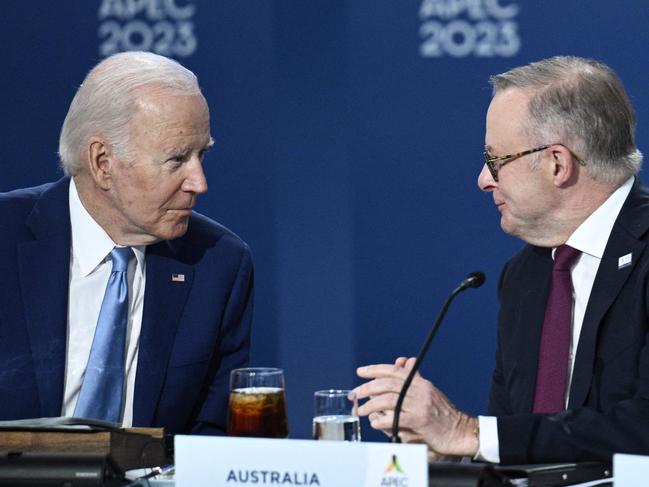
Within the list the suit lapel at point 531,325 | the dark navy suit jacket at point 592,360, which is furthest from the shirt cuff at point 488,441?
the suit lapel at point 531,325

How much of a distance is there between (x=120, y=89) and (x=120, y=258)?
389mm

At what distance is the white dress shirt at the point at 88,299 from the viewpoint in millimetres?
2545

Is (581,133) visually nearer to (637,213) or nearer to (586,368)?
(637,213)

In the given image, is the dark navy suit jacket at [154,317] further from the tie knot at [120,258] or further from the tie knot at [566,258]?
the tie knot at [566,258]

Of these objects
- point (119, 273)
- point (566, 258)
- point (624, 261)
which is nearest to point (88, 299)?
point (119, 273)

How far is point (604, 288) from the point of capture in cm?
238

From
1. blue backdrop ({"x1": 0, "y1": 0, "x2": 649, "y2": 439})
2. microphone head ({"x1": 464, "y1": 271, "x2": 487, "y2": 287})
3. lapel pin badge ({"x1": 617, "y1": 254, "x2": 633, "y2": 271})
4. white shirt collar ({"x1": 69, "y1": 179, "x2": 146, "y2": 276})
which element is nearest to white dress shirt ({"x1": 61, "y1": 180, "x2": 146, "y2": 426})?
white shirt collar ({"x1": 69, "y1": 179, "x2": 146, "y2": 276})

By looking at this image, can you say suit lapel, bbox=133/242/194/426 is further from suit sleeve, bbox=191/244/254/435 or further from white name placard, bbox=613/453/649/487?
white name placard, bbox=613/453/649/487

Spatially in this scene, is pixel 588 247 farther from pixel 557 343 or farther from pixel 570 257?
pixel 557 343

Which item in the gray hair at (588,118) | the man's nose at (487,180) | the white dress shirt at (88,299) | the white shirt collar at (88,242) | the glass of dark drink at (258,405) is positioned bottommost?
the glass of dark drink at (258,405)

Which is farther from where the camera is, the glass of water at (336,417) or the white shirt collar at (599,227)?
the white shirt collar at (599,227)

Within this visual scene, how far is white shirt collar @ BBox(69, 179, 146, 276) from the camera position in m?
2.59

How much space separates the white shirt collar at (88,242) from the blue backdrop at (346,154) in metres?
1.60

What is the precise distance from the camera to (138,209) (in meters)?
2.60
